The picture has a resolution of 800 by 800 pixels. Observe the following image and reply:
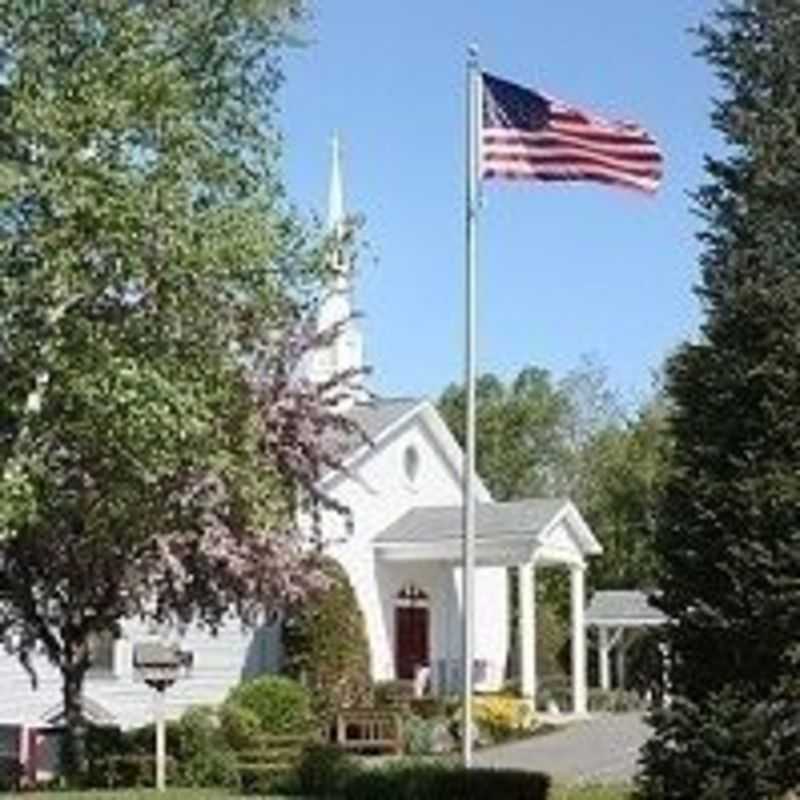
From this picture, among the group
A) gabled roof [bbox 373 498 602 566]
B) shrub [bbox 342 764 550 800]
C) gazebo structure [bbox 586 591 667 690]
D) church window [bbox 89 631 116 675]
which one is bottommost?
shrub [bbox 342 764 550 800]

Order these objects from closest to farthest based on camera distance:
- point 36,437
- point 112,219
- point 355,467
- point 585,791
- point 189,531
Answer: point 112,219 → point 36,437 → point 585,791 → point 189,531 → point 355,467

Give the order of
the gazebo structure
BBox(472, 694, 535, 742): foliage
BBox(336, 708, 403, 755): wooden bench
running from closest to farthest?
BBox(336, 708, 403, 755): wooden bench → BBox(472, 694, 535, 742): foliage → the gazebo structure

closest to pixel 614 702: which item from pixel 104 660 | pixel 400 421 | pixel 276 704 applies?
pixel 400 421

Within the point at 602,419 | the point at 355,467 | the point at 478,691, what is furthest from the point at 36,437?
the point at 602,419

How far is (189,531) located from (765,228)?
36.0 ft

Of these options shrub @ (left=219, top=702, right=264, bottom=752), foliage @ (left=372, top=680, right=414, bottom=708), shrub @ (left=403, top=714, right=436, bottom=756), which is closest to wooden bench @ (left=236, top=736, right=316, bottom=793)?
shrub @ (left=219, top=702, right=264, bottom=752)

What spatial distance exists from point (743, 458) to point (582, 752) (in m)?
15.8

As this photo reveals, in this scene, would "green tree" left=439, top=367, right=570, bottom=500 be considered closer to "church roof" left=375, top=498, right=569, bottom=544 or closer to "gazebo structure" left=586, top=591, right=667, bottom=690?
"gazebo structure" left=586, top=591, right=667, bottom=690

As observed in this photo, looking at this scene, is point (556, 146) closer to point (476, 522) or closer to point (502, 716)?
point (502, 716)

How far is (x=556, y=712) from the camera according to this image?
45.7 meters

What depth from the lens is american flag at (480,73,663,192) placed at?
967 inches

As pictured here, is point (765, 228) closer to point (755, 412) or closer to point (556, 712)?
point (755, 412)

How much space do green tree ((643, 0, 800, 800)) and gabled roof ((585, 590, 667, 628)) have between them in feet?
126

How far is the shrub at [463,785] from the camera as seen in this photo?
23.4 meters
